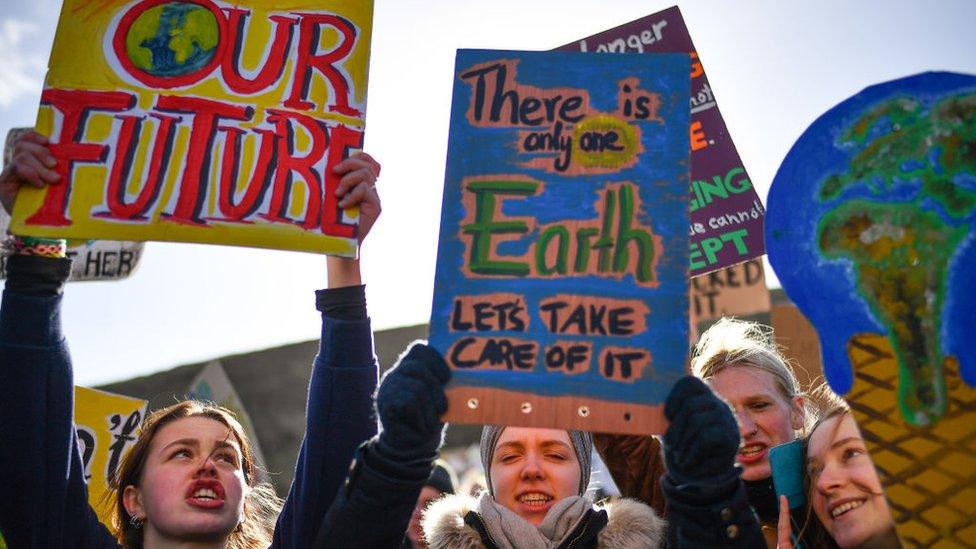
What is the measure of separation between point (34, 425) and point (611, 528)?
4.57 feet

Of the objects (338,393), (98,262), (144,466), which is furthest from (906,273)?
(98,262)

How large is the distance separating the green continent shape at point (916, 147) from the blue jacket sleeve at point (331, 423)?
1.17 meters

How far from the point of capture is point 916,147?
1987 millimetres

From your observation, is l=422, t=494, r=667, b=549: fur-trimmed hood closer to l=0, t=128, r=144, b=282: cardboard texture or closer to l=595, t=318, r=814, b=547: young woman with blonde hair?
l=595, t=318, r=814, b=547: young woman with blonde hair

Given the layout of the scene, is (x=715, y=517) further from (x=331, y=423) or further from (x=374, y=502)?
(x=331, y=423)

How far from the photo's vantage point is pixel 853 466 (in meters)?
2.31

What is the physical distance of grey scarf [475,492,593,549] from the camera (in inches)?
94.6

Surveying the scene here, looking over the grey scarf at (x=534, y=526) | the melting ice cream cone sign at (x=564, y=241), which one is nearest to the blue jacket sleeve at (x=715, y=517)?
the melting ice cream cone sign at (x=564, y=241)

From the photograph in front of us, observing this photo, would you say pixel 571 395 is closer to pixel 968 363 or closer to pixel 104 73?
pixel 968 363

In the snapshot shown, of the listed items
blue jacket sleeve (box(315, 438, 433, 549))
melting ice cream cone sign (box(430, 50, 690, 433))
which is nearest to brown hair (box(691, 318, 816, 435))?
melting ice cream cone sign (box(430, 50, 690, 433))

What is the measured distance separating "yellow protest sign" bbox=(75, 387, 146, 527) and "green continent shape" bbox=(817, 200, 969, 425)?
275cm

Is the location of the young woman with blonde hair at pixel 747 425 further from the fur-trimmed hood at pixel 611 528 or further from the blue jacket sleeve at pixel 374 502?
the blue jacket sleeve at pixel 374 502

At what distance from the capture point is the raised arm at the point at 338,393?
2393 mm

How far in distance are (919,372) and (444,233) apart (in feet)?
3.18
